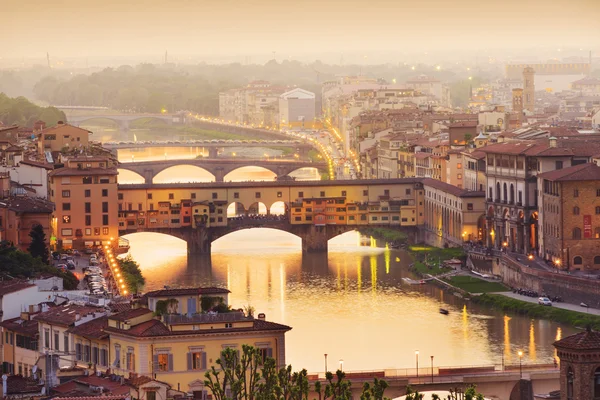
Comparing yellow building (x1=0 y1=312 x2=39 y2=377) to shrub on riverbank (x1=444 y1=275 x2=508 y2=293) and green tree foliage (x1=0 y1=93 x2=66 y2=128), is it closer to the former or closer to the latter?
shrub on riverbank (x1=444 y1=275 x2=508 y2=293)

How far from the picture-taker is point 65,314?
1778cm

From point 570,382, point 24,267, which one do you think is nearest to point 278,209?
point 24,267

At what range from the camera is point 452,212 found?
1395 inches

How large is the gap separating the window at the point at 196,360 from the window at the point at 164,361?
6.7 inches

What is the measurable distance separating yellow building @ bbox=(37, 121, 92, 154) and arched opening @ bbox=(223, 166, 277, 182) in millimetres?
11698

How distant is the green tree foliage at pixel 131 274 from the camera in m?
27.0

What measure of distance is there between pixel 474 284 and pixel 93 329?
555 inches

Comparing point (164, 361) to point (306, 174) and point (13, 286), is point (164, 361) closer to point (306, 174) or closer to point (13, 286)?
→ point (13, 286)

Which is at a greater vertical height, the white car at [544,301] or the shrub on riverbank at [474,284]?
the white car at [544,301]

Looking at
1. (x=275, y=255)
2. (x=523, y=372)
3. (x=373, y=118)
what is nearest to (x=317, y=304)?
(x=275, y=255)

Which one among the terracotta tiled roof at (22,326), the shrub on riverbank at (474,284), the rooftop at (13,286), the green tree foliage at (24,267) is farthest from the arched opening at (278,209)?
the terracotta tiled roof at (22,326)

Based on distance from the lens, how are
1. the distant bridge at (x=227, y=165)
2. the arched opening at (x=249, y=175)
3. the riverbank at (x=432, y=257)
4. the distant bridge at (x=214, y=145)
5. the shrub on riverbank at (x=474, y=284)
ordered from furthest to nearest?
the distant bridge at (x=214, y=145) → the arched opening at (x=249, y=175) → the distant bridge at (x=227, y=165) → the riverbank at (x=432, y=257) → the shrub on riverbank at (x=474, y=284)

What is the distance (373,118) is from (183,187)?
15.8 m

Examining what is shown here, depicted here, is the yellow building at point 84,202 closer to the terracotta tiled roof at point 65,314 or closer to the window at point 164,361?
the terracotta tiled roof at point 65,314
